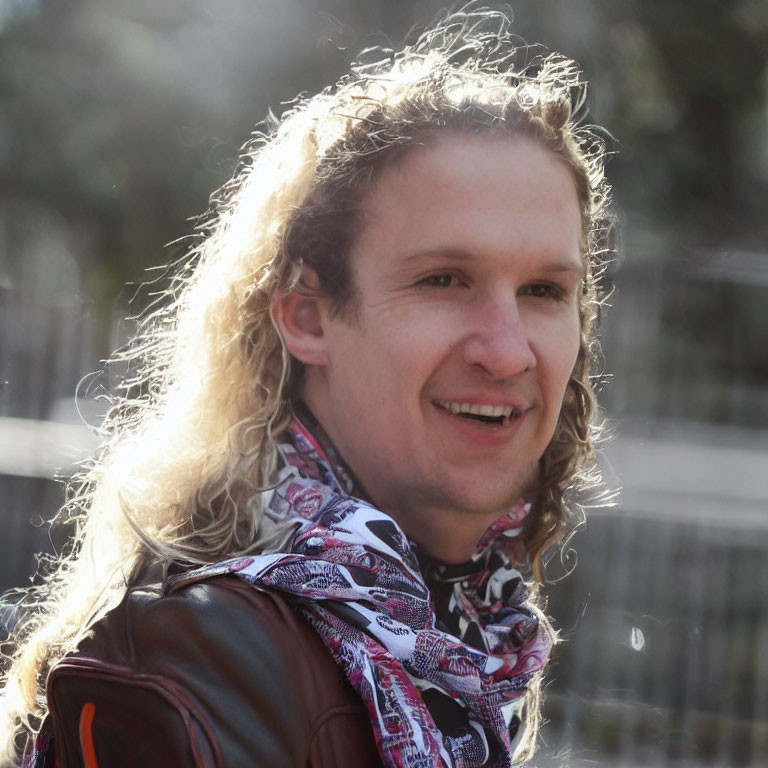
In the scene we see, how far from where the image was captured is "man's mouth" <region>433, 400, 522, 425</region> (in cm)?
209

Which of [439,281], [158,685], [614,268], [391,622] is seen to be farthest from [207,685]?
[614,268]

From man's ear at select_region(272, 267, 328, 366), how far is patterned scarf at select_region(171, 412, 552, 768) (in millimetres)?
121

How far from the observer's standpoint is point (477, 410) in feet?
6.88

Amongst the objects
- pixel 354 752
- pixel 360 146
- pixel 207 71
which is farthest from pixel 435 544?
pixel 207 71

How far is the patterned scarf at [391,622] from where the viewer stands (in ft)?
5.60

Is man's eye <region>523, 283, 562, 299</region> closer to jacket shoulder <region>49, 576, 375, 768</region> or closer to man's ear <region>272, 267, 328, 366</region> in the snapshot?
man's ear <region>272, 267, 328, 366</region>

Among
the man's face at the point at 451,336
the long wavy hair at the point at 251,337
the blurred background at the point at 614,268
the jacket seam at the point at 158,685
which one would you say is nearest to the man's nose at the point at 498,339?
the man's face at the point at 451,336

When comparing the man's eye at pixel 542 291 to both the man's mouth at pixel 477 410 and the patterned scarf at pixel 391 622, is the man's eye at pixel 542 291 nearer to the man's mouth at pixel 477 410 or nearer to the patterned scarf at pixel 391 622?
the man's mouth at pixel 477 410

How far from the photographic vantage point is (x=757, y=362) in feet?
20.4

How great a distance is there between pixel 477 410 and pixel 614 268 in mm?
4342

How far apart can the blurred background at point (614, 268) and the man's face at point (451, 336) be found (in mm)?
3616

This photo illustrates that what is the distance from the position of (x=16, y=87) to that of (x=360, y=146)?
4.72m

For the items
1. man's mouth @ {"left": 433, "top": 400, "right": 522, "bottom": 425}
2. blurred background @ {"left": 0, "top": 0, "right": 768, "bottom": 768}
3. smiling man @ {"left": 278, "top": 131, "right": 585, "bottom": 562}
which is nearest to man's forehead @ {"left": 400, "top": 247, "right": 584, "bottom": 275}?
smiling man @ {"left": 278, "top": 131, "right": 585, "bottom": 562}

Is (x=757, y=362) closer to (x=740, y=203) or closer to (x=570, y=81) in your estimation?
(x=740, y=203)
